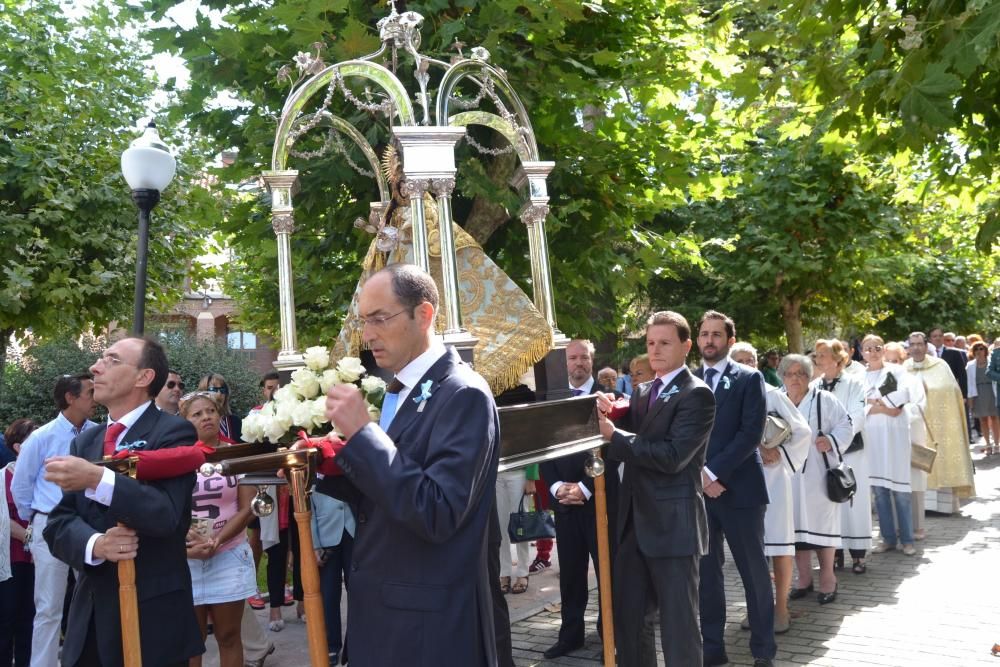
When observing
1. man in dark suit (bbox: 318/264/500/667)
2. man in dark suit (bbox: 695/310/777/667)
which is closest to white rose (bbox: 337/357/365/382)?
man in dark suit (bbox: 318/264/500/667)

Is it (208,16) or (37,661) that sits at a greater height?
(208,16)

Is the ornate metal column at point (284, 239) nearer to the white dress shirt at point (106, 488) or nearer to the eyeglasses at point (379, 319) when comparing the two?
the white dress shirt at point (106, 488)

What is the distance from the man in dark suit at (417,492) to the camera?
277 cm

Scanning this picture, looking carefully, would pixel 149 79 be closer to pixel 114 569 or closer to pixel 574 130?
pixel 574 130

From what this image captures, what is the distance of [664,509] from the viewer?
509 centimetres

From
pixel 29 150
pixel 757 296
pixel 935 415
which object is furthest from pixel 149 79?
pixel 935 415

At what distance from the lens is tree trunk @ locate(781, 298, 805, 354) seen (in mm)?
17750

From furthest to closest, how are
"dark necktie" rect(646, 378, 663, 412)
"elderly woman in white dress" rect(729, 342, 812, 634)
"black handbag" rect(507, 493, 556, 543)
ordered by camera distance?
"black handbag" rect(507, 493, 556, 543)
"elderly woman in white dress" rect(729, 342, 812, 634)
"dark necktie" rect(646, 378, 663, 412)

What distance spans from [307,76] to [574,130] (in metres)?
2.85

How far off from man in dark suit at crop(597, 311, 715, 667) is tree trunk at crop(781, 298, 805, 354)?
13.1 m

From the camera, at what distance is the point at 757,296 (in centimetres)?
1778

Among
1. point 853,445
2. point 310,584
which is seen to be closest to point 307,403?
point 310,584

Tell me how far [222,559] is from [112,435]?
183 centimetres

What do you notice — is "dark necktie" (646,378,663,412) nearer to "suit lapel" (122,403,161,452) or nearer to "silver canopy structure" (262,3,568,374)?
"silver canopy structure" (262,3,568,374)
